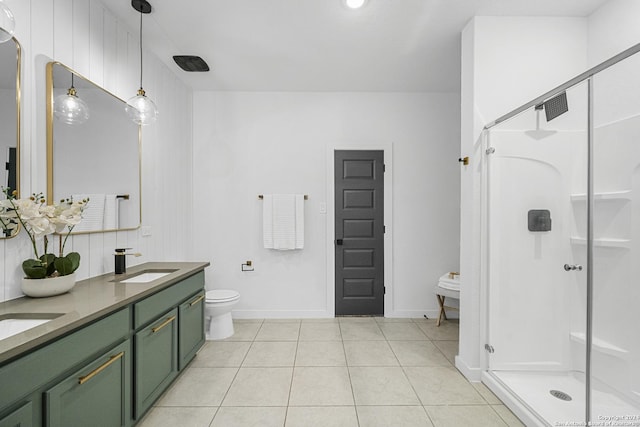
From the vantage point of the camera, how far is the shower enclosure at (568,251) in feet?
4.90

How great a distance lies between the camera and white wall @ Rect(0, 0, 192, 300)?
1589mm

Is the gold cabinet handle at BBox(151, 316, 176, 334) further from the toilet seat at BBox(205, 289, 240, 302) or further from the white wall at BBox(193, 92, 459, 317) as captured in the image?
the white wall at BBox(193, 92, 459, 317)

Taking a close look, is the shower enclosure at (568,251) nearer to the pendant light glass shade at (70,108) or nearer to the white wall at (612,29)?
the white wall at (612,29)

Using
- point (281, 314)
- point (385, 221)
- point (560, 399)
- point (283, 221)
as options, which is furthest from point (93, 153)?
point (560, 399)

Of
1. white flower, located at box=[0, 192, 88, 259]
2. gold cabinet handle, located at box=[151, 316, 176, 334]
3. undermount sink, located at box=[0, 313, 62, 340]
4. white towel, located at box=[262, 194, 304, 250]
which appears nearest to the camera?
undermount sink, located at box=[0, 313, 62, 340]

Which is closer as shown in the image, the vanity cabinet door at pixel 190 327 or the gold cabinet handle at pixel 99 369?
the gold cabinet handle at pixel 99 369

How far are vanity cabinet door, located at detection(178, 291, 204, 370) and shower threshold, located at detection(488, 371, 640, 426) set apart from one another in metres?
2.27

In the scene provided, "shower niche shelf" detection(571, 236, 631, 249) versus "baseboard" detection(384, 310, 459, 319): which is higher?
"shower niche shelf" detection(571, 236, 631, 249)

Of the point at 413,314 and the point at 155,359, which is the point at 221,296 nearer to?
the point at 155,359

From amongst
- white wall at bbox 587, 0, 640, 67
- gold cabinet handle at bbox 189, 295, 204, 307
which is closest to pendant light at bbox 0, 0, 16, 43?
gold cabinet handle at bbox 189, 295, 204, 307

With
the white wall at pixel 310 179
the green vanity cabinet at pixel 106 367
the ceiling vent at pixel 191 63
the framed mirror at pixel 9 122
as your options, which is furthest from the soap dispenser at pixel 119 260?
the ceiling vent at pixel 191 63

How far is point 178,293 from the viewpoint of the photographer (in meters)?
2.20

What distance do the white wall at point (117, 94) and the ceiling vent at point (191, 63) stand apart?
217 mm

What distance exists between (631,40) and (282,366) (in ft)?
11.3
